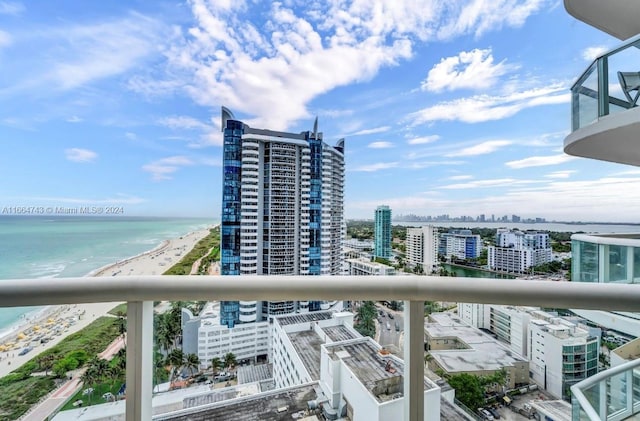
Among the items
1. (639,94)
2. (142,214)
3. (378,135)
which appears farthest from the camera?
(378,135)

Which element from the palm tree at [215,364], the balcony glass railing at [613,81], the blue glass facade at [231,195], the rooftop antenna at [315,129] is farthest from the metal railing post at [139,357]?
the balcony glass railing at [613,81]

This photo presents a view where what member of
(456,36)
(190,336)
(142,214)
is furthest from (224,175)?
(456,36)

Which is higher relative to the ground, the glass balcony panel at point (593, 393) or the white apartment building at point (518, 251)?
the white apartment building at point (518, 251)

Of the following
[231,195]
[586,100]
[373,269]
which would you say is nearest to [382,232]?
[373,269]

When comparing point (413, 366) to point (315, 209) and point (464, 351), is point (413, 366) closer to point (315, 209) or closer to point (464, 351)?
point (464, 351)

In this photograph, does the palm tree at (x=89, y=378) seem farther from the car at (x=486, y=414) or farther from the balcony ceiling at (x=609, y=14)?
the balcony ceiling at (x=609, y=14)

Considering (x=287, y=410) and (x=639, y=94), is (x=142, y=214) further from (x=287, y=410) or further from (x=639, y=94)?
(x=639, y=94)

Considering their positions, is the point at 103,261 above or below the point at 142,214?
below
